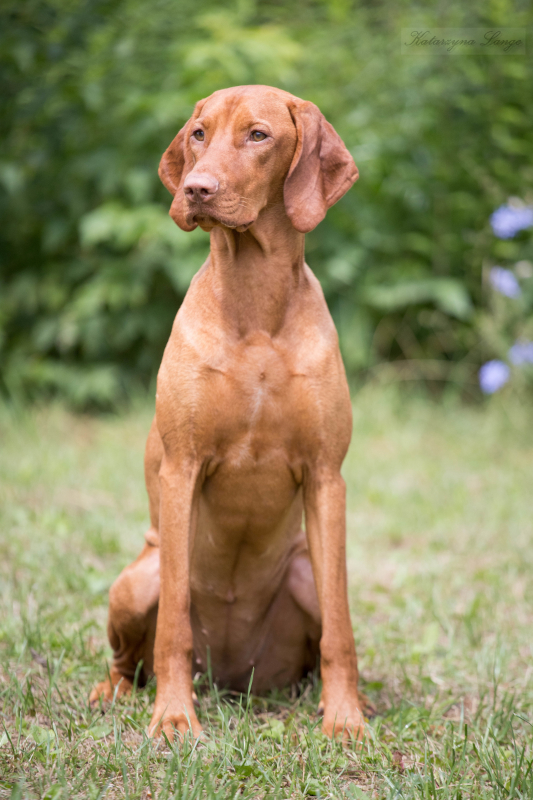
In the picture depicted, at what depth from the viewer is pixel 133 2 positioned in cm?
636

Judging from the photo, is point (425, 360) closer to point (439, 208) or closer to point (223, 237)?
point (439, 208)

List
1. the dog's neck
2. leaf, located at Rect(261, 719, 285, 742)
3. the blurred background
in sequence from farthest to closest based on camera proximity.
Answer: the blurred background, the dog's neck, leaf, located at Rect(261, 719, 285, 742)

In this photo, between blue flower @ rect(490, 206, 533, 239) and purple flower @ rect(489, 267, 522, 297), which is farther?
blue flower @ rect(490, 206, 533, 239)

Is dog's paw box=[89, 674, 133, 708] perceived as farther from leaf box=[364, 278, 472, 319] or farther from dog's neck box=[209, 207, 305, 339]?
leaf box=[364, 278, 472, 319]

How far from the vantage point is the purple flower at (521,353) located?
230 inches

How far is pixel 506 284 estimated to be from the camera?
19.8ft

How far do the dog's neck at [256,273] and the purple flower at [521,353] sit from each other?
3.89 m

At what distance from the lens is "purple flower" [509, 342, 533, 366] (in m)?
5.85

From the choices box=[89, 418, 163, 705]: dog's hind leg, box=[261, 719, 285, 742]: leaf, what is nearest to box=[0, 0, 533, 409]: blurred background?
box=[89, 418, 163, 705]: dog's hind leg

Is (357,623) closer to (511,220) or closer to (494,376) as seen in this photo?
(494,376)

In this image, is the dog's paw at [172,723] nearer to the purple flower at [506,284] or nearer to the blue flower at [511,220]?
the purple flower at [506,284]

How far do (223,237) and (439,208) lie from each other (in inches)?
182

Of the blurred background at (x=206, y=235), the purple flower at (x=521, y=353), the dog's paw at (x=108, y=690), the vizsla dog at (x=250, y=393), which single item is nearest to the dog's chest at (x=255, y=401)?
the vizsla dog at (x=250, y=393)

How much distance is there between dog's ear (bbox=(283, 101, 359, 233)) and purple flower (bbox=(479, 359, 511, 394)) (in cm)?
393
